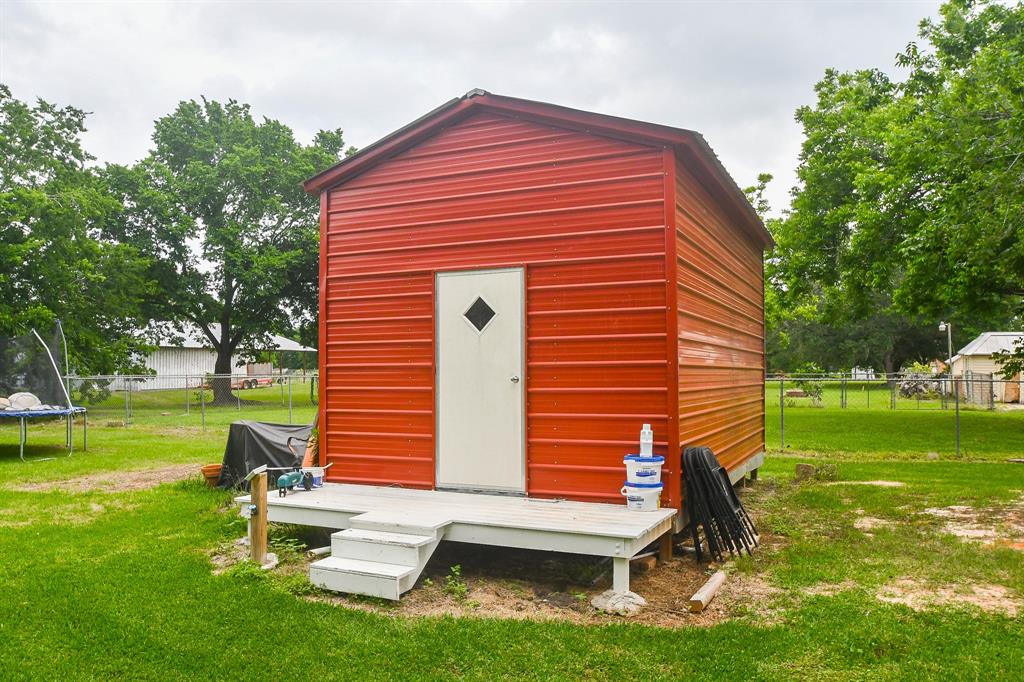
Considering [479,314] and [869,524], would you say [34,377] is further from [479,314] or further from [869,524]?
[869,524]

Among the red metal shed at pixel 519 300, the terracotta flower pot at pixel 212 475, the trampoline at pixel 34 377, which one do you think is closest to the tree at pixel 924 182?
the red metal shed at pixel 519 300

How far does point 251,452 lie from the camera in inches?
350

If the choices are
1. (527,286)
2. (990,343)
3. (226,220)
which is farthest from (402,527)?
(990,343)

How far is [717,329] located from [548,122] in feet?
9.22

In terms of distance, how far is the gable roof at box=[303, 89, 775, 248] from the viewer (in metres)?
5.72

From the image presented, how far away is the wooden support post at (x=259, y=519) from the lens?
552cm

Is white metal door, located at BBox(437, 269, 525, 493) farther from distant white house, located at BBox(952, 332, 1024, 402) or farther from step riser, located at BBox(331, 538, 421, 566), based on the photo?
distant white house, located at BBox(952, 332, 1024, 402)

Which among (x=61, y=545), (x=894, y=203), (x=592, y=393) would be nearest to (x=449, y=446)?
(x=592, y=393)

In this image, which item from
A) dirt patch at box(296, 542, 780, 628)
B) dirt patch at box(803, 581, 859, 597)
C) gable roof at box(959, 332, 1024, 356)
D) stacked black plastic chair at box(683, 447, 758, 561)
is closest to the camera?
dirt patch at box(296, 542, 780, 628)

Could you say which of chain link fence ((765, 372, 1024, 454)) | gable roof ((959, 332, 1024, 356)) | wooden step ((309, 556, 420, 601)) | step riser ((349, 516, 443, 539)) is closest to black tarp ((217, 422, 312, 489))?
step riser ((349, 516, 443, 539))

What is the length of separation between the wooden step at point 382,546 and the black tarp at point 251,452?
4.00 m

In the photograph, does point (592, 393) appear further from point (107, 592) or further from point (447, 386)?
point (107, 592)

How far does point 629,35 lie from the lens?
11352mm

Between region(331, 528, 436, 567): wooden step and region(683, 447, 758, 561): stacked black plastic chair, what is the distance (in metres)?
2.11
